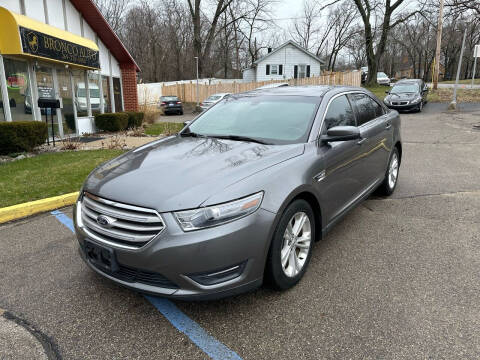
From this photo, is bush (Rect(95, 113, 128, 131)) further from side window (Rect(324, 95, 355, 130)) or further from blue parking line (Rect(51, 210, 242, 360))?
blue parking line (Rect(51, 210, 242, 360))

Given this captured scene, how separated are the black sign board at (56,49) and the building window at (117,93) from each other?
2410mm

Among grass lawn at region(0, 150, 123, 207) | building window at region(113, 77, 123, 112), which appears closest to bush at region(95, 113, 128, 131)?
building window at region(113, 77, 123, 112)

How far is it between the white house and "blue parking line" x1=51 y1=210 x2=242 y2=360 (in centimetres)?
3916

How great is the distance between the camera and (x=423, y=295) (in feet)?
9.27

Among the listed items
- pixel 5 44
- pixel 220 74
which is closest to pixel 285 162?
pixel 5 44

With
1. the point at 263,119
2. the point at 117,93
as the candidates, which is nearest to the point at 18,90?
the point at 117,93

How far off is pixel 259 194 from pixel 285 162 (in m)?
0.50

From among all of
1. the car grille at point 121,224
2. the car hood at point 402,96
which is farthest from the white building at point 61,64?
the car hood at point 402,96

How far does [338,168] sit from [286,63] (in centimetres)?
3933

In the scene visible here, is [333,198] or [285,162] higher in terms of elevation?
[285,162]

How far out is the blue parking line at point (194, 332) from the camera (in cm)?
223

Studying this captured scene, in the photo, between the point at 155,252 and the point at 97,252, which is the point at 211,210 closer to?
the point at 155,252

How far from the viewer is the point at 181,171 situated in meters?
2.67

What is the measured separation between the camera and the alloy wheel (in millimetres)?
2783
